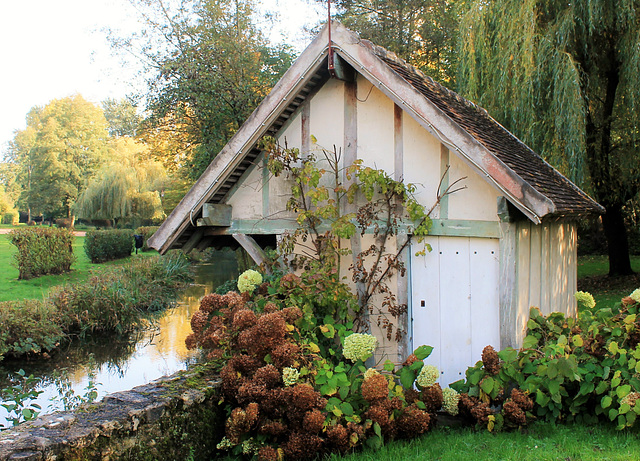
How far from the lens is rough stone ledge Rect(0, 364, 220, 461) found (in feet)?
10.6

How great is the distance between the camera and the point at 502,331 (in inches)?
205

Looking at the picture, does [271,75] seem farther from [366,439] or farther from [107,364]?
[366,439]

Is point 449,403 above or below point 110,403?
below

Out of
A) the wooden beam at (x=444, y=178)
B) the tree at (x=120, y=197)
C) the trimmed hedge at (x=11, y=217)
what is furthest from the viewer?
the trimmed hedge at (x=11, y=217)

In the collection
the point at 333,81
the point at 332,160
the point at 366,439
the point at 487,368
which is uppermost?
the point at 333,81

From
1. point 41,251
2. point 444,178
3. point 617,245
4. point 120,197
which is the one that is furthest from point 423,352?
point 120,197

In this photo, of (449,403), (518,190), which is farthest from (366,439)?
(518,190)

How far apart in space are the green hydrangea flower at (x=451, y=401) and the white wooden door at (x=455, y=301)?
0.51 m

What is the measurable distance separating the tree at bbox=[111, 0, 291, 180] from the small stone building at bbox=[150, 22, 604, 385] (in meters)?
10.3

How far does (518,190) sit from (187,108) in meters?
14.8

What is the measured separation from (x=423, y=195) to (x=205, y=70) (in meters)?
12.2

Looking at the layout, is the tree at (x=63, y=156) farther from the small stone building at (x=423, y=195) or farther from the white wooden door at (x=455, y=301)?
the white wooden door at (x=455, y=301)

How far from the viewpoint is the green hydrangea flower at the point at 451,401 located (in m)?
4.98

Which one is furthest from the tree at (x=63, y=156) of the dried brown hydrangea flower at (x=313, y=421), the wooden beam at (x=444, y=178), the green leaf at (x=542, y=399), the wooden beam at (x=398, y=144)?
the green leaf at (x=542, y=399)
